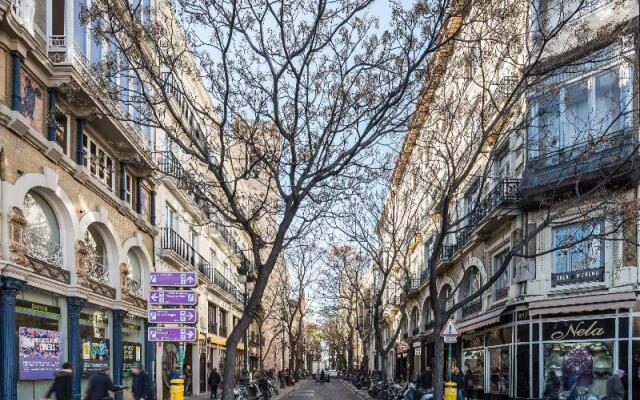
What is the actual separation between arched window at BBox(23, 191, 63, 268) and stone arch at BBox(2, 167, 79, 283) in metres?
0.15

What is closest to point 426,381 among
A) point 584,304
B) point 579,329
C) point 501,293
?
point 501,293

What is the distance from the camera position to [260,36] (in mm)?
14148

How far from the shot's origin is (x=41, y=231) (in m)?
17.8

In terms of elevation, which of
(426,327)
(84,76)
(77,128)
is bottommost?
(426,327)

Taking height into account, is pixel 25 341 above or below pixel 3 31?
below

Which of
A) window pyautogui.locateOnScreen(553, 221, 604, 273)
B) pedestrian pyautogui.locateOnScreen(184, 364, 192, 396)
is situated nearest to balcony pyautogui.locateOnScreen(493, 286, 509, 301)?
window pyautogui.locateOnScreen(553, 221, 604, 273)

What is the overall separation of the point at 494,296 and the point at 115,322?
14.4 m

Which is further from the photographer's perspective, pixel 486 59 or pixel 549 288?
pixel 549 288

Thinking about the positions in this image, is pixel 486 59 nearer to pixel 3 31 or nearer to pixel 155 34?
pixel 155 34

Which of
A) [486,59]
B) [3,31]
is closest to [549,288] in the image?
[486,59]

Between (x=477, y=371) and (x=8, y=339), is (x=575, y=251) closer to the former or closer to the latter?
(x=477, y=371)

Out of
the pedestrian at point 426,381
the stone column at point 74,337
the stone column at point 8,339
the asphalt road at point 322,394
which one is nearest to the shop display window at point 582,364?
the pedestrian at point 426,381

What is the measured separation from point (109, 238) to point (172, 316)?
391 inches

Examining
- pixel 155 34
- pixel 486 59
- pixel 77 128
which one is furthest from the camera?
pixel 77 128
